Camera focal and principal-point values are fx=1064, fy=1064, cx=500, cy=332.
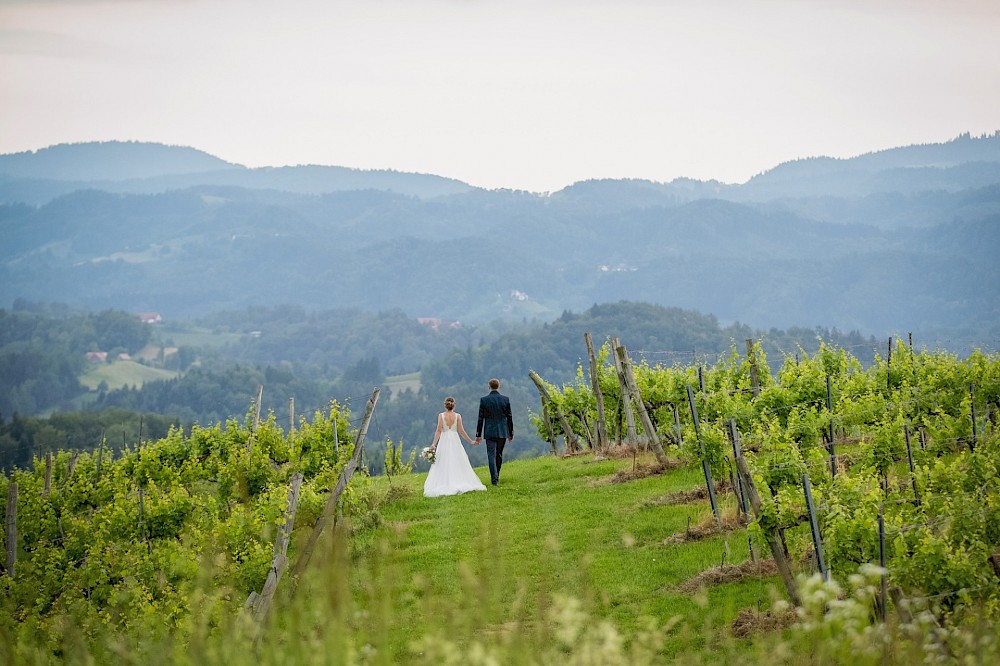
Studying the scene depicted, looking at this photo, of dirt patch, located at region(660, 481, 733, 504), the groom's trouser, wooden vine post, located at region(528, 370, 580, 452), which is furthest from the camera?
wooden vine post, located at region(528, 370, 580, 452)

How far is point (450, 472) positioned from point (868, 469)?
979 centimetres

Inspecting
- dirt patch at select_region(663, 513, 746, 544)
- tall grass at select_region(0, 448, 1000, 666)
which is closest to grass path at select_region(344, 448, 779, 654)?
tall grass at select_region(0, 448, 1000, 666)

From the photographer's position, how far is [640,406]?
66.3 ft

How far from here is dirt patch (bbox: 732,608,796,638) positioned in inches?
381

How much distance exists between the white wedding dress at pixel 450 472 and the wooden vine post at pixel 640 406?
3.24 metres

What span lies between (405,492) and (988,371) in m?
10.5

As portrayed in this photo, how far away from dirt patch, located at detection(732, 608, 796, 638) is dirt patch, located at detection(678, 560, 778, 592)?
1.43 metres

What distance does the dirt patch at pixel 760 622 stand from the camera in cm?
968

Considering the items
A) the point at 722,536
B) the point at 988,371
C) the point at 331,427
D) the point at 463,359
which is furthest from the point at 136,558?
the point at 463,359

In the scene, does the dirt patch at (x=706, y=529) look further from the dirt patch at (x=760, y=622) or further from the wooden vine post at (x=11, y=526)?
the wooden vine post at (x=11, y=526)

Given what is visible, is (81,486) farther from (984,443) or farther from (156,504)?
(984,443)

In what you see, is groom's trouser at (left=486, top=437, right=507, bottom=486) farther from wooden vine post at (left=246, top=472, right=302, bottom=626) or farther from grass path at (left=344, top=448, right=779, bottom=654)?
wooden vine post at (left=246, top=472, right=302, bottom=626)

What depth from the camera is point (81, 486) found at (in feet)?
61.2

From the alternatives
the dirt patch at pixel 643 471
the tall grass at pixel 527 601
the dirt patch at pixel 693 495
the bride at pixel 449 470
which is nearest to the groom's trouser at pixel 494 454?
the bride at pixel 449 470
